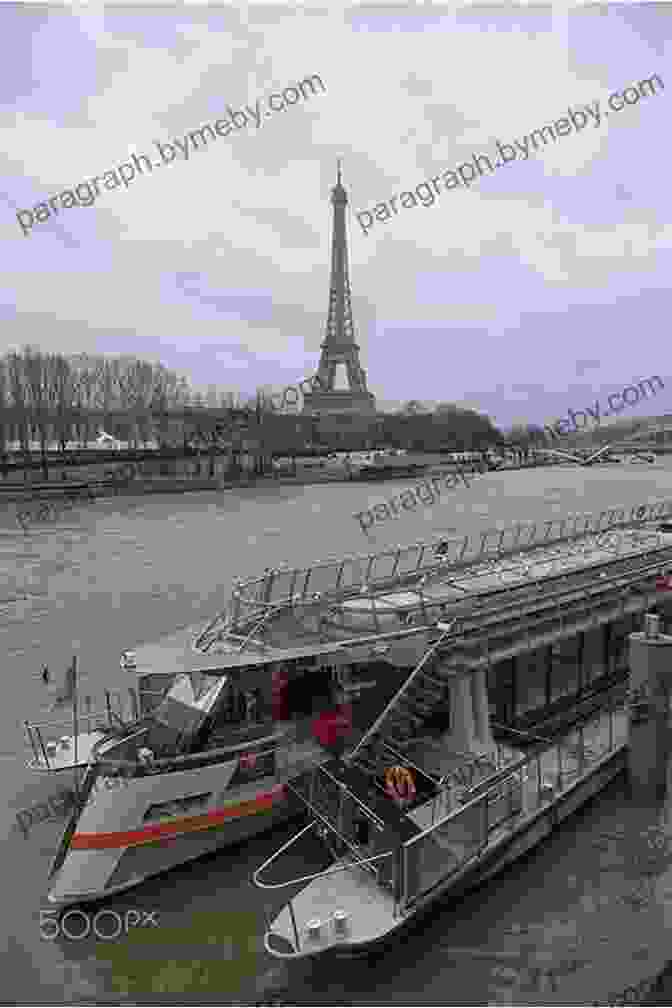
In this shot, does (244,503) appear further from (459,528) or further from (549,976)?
(549,976)

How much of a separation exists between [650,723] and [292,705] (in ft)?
16.5

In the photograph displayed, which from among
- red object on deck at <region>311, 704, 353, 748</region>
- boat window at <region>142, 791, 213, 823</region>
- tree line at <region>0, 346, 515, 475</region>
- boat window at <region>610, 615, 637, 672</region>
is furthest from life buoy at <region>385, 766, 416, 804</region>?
tree line at <region>0, 346, 515, 475</region>

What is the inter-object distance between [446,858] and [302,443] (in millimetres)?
100016

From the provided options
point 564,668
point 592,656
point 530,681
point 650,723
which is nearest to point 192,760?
point 530,681

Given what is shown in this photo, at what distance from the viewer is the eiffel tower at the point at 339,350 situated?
13812 centimetres

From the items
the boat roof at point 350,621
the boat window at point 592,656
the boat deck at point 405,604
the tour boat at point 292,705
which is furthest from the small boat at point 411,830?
the boat window at point 592,656

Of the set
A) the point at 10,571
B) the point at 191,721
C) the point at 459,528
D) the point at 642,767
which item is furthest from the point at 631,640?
the point at 459,528

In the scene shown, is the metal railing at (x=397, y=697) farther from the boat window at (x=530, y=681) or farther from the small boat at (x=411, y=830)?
the boat window at (x=530, y=681)

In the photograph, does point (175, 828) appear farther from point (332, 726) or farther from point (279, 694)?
point (332, 726)

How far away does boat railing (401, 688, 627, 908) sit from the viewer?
7574 millimetres

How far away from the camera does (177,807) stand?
8.78 m

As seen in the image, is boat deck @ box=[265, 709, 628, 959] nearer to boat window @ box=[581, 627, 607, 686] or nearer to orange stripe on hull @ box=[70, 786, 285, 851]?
orange stripe on hull @ box=[70, 786, 285, 851]

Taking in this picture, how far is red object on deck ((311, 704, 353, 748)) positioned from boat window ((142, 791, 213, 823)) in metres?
1.70

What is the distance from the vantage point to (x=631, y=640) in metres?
10.8
